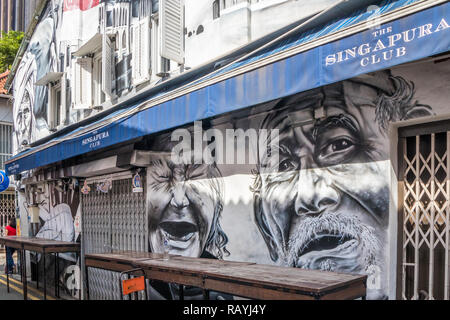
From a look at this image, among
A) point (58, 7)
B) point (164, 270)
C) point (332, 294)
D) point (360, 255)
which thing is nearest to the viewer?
point (332, 294)

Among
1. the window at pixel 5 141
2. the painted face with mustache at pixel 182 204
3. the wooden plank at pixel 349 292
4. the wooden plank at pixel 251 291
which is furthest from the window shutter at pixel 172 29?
the window at pixel 5 141

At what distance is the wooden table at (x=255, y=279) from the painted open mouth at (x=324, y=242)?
409mm

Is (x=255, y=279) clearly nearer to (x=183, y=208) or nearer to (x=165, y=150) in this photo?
(x=183, y=208)

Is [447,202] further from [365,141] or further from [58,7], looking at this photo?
[58,7]

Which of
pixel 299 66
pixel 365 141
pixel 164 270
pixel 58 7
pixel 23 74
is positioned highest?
pixel 58 7

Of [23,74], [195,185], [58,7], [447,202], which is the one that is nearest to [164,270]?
→ [195,185]

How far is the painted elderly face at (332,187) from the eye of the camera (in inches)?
166

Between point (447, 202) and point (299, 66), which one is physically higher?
point (299, 66)

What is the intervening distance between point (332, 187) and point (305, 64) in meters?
1.40

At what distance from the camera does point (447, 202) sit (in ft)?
12.5

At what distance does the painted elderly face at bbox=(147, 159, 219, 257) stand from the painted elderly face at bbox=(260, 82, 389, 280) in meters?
1.29

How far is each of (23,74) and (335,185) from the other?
42.4 ft

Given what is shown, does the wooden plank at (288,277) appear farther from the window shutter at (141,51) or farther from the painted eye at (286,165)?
the window shutter at (141,51)

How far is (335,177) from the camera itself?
14.9 ft
